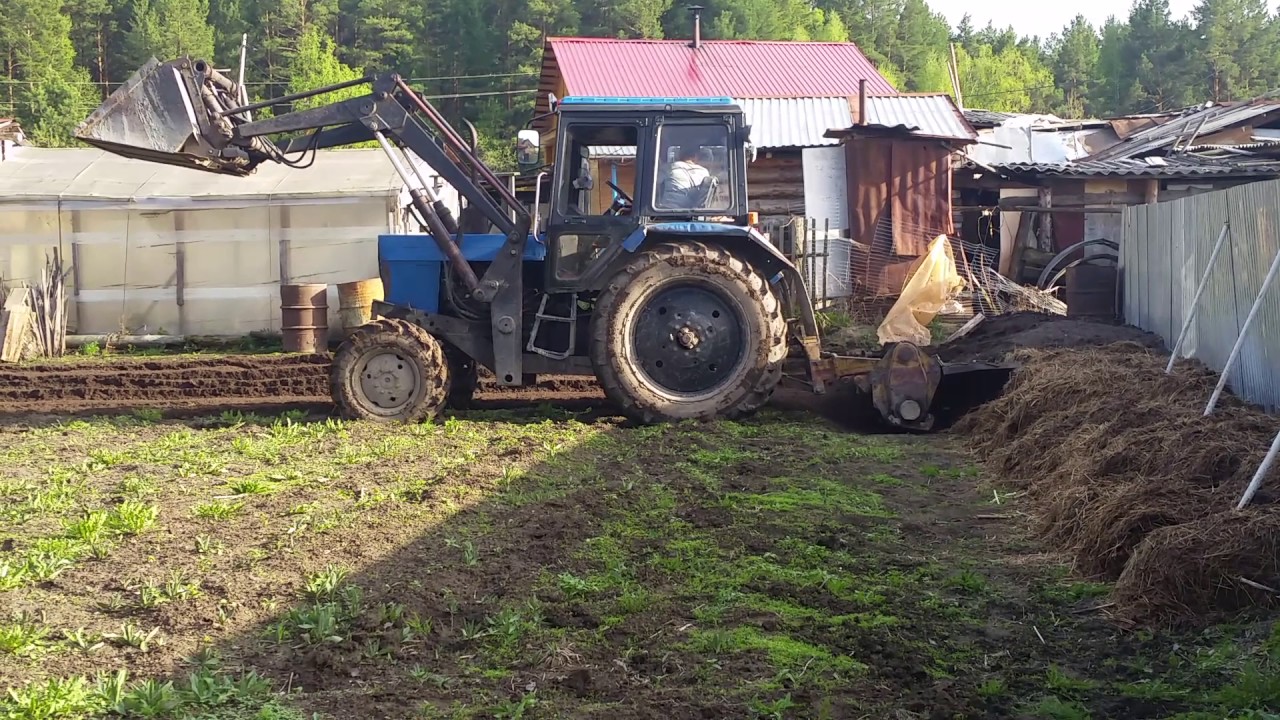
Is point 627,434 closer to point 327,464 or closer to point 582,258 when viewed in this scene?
point 582,258

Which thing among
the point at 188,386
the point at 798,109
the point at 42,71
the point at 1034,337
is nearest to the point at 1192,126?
the point at 798,109

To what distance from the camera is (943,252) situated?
53.4ft

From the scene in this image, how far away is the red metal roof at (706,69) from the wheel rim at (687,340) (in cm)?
1379

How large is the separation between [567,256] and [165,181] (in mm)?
9967

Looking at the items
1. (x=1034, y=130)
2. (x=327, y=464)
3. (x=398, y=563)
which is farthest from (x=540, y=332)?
(x=1034, y=130)

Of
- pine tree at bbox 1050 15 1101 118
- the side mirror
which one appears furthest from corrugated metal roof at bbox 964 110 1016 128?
pine tree at bbox 1050 15 1101 118

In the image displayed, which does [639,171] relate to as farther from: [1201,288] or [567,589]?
[567,589]

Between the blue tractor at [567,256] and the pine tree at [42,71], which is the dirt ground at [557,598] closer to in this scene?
the blue tractor at [567,256]

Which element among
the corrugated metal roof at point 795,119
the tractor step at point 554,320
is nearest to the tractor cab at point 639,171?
the tractor step at point 554,320

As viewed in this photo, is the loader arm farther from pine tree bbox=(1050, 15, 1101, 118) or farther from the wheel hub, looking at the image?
pine tree bbox=(1050, 15, 1101, 118)

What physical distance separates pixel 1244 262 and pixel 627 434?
485cm

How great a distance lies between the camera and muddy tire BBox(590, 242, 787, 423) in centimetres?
1007

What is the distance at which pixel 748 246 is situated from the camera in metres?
10.4

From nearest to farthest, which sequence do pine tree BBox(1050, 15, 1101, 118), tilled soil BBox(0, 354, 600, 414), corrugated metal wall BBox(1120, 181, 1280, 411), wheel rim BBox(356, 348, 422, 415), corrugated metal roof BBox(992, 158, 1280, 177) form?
1. corrugated metal wall BBox(1120, 181, 1280, 411)
2. wheel rim BBox(356, 348, 422, 415)
3. tilled soil BBox(0, 354, 600, 414)
4. corrugated metal roof BBox(992, 158, 1280, 177)
5. pine tree BBox(1050, 15, 1101, 118)
